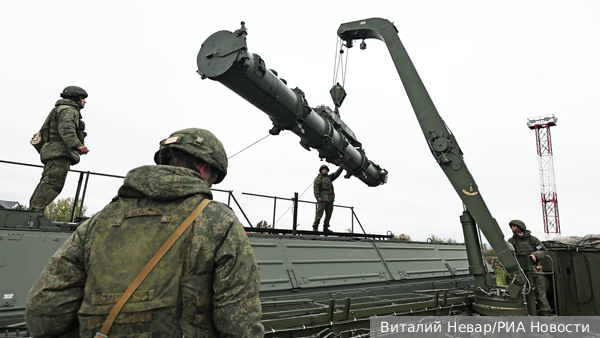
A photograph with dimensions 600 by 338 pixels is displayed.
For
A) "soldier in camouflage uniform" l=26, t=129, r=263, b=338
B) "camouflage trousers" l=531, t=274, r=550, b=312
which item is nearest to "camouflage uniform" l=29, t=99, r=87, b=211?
"soldier in camouflage uniform" l=26, t=129, r=263, b=338

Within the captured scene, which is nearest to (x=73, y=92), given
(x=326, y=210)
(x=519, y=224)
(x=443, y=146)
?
(x=443, y=146)

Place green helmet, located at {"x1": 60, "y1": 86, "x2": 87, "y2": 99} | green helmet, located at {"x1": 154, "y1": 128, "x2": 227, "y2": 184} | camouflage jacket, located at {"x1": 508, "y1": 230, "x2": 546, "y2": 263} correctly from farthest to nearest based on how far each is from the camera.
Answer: camouflage jacket, located at {"x1": 508, "y1": 230, "x2": 546, "y2": 263}
green helmet, located at {"x1": 60, "y1": 86, "x2": 87, "y2": 99}
green helmet, located at {"x1": 154, "y1": 128, "x2": 227, "y2": 184}

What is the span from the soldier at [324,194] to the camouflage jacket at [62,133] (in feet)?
17.2

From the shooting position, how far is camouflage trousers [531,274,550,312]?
19.7 ft

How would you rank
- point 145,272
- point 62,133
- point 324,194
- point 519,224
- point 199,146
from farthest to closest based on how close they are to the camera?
point 324,194
point 519,224
point 62,133
point 199,146
point 145,272

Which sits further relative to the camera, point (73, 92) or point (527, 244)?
point (527, 244)

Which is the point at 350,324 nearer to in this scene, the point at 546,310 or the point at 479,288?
the point at 479,288

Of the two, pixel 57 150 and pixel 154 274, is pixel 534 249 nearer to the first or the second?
pixel 154 274

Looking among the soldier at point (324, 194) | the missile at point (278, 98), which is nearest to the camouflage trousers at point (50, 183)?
the missile at point (278, 98)

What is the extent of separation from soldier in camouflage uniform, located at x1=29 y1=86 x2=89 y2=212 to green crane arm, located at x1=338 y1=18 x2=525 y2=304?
4926 mm

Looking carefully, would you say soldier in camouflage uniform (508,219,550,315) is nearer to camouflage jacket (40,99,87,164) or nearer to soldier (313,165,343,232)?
soldier (313,165,343,232)

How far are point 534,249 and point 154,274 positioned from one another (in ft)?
23.3

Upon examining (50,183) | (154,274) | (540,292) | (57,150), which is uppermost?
(57,150)

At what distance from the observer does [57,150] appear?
4078 millimetres
